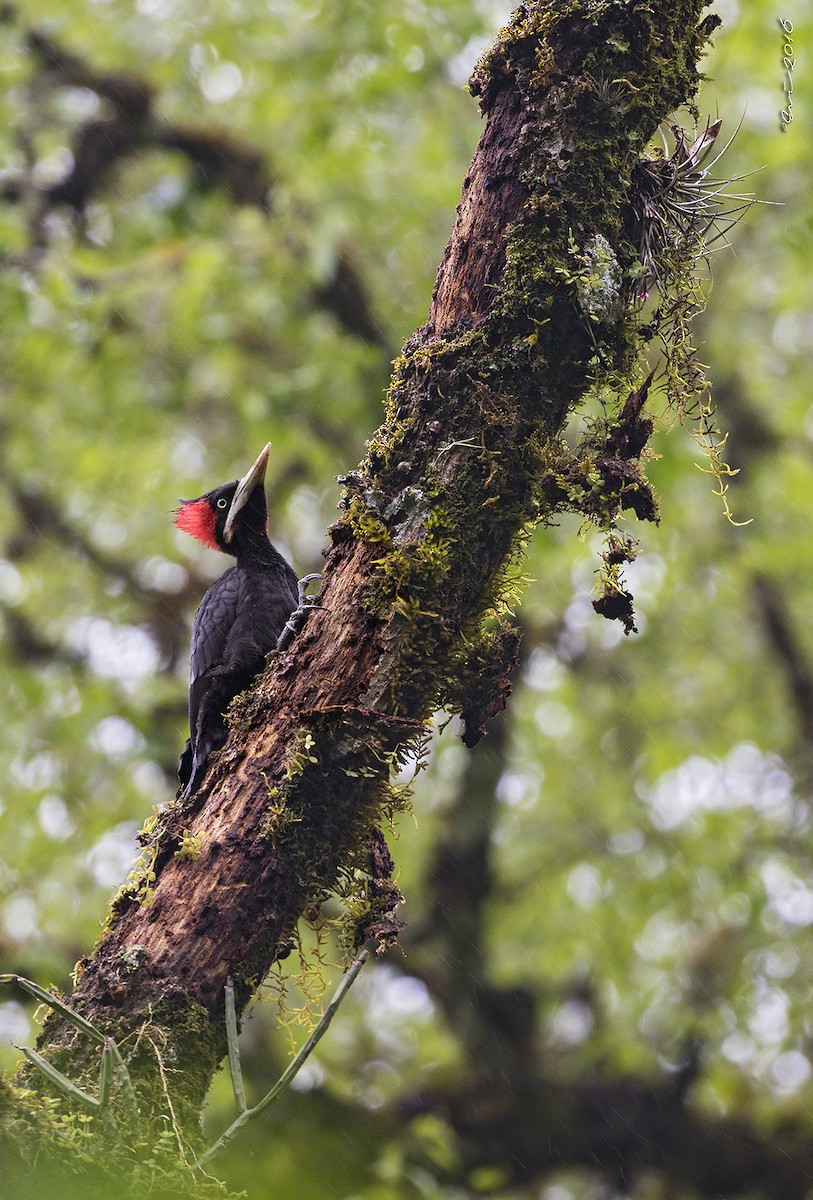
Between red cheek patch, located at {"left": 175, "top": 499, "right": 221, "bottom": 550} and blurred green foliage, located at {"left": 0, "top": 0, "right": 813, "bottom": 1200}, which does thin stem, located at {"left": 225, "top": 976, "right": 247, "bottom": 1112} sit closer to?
red cheek patch, located at {"left": 175, "top": 499, "right": 221, "bottom": 550}

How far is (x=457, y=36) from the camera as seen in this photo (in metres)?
6.02

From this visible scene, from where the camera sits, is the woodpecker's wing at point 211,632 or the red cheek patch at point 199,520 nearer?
the woodpecker's wing at point 211,632

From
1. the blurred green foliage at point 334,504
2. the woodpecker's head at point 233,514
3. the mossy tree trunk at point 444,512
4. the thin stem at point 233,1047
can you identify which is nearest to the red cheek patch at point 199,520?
the woodpecker's head at point 233,514

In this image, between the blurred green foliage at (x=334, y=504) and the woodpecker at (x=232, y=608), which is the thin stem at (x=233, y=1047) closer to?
the woodpecker at (x=232, y=608)

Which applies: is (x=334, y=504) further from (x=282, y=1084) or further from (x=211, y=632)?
(x=282, y=1084)

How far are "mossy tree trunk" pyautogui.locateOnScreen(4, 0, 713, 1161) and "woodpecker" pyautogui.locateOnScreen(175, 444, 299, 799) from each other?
58 cm

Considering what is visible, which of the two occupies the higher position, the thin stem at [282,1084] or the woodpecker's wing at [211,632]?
the woodpecker's wing at [211,632]

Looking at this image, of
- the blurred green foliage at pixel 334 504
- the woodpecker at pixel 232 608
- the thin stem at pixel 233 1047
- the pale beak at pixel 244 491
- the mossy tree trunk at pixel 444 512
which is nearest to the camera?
the thin stem at pixel 233 1047

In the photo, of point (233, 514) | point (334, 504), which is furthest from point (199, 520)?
point (334, 504)

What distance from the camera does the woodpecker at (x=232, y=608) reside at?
3414mm

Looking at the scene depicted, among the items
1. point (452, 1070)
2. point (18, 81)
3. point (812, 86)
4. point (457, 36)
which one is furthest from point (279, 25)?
point (452, 1070)

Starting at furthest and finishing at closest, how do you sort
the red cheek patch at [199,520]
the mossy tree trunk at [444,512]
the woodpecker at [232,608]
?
the red cheek patch at [199,520], the woodpecker at [232,608], the mossy tree trunk at [444,512]

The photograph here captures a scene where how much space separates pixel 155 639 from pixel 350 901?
4.76 meters

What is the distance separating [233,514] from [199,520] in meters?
0.40
